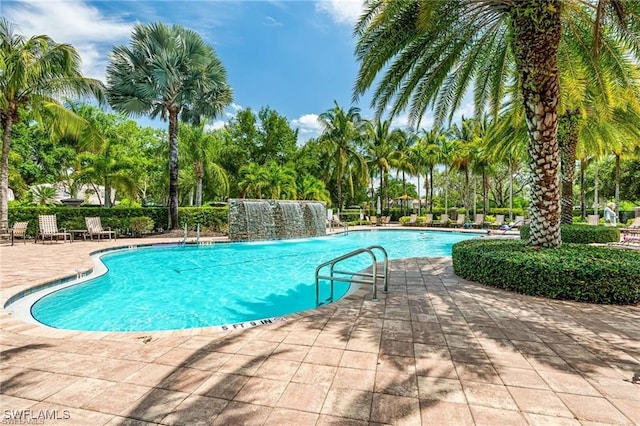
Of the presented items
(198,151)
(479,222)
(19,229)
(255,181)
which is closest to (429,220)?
(479,222)

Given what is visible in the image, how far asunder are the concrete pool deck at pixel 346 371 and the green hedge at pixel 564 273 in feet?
1.58

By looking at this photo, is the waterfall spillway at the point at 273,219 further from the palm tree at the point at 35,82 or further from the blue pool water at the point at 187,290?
the palm tree at the point at 35,82

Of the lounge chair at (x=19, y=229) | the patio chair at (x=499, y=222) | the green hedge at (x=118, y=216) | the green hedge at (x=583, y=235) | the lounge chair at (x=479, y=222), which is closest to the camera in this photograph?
the green hedge at (x=583, y=235)

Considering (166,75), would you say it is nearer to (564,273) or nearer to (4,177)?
(4,177)

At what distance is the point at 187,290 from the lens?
8.03 metres

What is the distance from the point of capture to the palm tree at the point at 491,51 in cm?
630

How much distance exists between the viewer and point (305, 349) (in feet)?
11.4

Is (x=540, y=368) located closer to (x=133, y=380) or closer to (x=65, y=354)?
(x=133, y=380)

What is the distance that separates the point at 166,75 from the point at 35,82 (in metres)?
5.13

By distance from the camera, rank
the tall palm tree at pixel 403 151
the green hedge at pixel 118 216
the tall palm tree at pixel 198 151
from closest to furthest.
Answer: the green hedge at pixel 118 216 → the tall palm tree at pixel 198 151 → the tall palm tree at pixel 403 151

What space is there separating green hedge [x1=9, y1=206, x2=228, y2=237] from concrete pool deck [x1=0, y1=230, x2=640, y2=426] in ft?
43.5

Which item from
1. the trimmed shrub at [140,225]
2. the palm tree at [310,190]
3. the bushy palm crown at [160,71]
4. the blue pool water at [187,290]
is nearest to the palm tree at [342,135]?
the palm tree at [310,190]

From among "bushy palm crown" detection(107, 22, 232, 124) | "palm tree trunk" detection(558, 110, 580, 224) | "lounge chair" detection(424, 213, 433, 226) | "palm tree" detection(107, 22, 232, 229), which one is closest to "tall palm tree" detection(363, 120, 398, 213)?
"lounge chair" detection(424, 213, 433, 226)

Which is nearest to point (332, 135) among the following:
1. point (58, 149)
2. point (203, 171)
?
point (203, 171)
